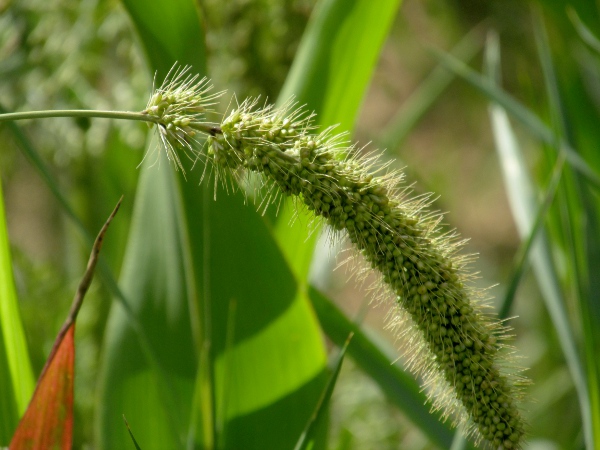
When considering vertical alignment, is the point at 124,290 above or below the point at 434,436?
above

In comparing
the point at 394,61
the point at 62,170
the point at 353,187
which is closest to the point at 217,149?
the point at 353,187

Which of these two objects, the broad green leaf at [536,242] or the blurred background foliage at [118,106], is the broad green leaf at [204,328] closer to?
the blurred background foliage at [118,106]

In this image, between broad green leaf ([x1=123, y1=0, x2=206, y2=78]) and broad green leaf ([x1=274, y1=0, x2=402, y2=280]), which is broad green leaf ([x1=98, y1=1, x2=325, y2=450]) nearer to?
broad green leaf ([x1=123, y1=0, x2=206, y2=78])

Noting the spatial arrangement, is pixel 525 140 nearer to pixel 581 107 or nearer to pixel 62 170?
pixel 581 107

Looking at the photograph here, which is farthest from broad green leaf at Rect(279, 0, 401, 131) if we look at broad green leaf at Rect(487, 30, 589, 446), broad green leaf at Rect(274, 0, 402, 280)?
broad green leaf at Rect(487, 30, 589, 446)

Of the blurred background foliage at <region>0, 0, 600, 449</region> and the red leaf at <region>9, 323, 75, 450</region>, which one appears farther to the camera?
the blurred background foliage at <region>0, 0, 600, 449</region>

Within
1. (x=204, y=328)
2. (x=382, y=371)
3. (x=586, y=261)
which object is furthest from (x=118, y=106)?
(x=586, y=261)

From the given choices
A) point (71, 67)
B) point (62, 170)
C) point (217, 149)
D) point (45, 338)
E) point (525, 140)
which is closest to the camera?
point (217, 149)
